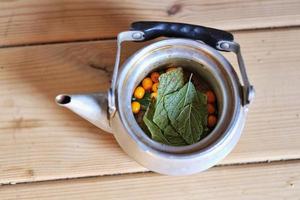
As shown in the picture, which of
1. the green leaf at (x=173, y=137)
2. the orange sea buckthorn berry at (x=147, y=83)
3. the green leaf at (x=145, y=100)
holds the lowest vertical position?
the green leaf at (x=173, y=137)

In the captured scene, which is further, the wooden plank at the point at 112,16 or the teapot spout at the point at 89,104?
the wooden plank at the point at 112,16

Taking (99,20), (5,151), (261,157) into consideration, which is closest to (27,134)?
(5,151)

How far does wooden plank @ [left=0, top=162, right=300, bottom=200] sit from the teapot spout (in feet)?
0.31

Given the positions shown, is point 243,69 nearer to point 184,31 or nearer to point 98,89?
point 184,31

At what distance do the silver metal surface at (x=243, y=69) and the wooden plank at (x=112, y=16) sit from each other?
101 millimetres

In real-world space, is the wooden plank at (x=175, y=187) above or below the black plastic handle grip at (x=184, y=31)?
below

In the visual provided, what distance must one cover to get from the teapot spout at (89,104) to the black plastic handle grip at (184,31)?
9cm

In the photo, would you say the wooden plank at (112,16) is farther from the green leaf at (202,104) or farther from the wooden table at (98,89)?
the green leaf at (202,104)

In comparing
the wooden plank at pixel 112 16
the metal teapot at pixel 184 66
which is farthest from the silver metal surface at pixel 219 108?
the wooden plank at pixel 112 16

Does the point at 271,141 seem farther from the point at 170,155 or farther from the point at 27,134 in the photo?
the point at 27,134

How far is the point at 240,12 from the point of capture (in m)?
0.68

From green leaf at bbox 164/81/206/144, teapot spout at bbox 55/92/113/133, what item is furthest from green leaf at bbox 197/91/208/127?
teapot spout at bbox 55/92/113/133

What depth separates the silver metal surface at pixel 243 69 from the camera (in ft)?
1.77

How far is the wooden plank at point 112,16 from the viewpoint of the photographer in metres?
0.68
